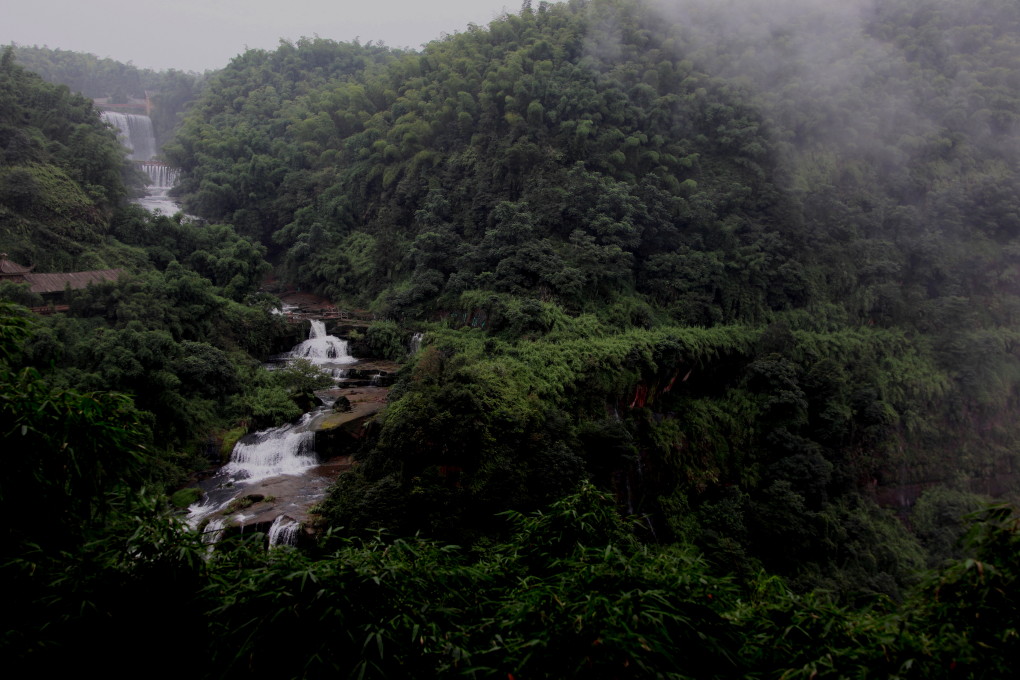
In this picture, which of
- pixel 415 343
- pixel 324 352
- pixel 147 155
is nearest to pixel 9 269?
pixel 324 352

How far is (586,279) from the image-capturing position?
16.4m

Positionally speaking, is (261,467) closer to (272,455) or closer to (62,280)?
(272,455)

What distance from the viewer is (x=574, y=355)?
44.7 ft

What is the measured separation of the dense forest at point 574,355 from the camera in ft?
8.45

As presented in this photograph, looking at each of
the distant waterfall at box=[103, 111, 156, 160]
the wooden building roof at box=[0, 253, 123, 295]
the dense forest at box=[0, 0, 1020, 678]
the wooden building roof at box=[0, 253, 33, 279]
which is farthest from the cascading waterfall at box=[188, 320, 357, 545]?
the distant waterfall at box=[103, 111, 156, 160]

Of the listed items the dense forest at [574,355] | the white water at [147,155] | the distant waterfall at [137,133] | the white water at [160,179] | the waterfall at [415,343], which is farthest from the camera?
the distant waterfall at [137,133]

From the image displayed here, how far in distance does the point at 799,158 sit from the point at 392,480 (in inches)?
825

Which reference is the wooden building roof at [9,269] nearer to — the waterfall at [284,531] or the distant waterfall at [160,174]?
the waterfall at [284,531]

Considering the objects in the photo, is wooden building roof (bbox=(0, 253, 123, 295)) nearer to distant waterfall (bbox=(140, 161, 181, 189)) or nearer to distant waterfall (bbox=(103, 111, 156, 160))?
distant waterfall (bbox=(140, 161, 181, 189))

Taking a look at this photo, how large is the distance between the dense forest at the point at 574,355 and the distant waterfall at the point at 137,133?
37.5 ft

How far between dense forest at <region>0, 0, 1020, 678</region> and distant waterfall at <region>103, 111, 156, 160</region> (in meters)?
11.4

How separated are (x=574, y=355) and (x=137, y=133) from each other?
42655 mm

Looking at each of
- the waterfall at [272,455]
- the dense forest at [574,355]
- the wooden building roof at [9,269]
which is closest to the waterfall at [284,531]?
the dense forest at [574,355]

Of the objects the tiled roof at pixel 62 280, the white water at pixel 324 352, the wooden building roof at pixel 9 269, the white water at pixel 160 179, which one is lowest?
the white water at pixel 324 352
